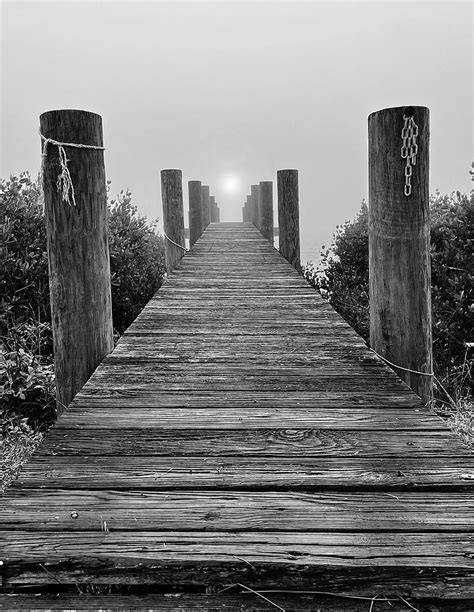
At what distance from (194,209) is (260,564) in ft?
34.1

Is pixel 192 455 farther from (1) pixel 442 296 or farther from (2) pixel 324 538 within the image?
(1) pixel 442 296

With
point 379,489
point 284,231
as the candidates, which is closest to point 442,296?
point 284,231

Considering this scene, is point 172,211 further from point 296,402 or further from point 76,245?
point 296,402

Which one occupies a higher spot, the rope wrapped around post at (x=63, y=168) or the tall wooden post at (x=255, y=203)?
the tall wooden post at (x=255, y=203)

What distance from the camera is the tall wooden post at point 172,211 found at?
7.67m

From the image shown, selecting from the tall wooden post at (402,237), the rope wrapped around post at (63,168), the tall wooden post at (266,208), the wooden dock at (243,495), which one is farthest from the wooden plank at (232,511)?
the tall wooden post at (266,208)

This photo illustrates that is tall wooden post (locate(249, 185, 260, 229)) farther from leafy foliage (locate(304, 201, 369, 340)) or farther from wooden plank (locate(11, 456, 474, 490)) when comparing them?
wooden plank (locate(11, 456, 474, 490))

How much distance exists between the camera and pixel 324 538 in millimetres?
1289

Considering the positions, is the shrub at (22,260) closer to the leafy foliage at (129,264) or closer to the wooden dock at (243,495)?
the leafy foliage at (129,264)

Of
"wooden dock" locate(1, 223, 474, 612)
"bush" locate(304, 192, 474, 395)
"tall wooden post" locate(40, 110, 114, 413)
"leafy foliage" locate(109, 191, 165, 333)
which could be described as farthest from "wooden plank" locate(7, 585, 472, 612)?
"leafy foliage" locate(109, 191, 165, 333)

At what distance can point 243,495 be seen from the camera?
149 cm

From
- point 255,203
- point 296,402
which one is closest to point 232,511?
point 296,402

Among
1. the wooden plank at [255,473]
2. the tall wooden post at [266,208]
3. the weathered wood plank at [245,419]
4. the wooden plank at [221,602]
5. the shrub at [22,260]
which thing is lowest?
the wooden plank at [221,602]

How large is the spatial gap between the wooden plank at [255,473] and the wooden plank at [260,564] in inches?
10.7
